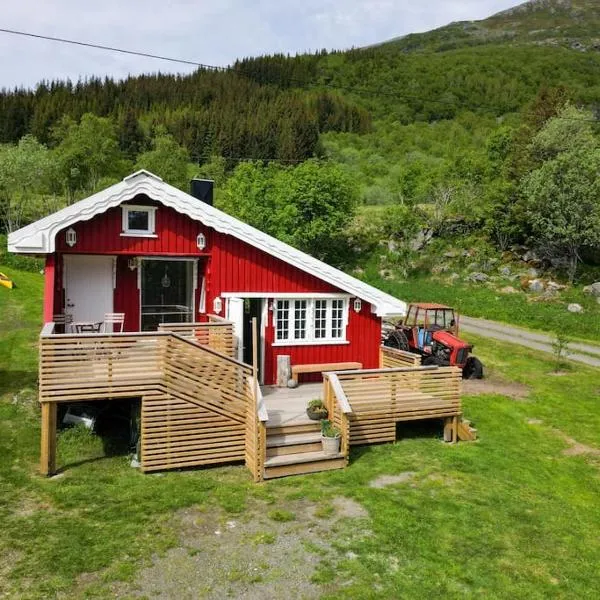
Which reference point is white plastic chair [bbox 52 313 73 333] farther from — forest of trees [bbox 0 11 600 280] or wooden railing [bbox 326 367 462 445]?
forest of trees [bbox 0 11 600 280]

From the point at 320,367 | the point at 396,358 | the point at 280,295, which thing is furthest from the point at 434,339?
the point at 280,295

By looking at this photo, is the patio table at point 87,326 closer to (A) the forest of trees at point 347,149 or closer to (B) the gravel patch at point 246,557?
(B) the gravel patch at point 246,557

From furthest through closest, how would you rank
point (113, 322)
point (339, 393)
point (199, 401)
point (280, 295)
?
point (280, 295) → point (113, 322) → point (339, 393) → point (199, 401)

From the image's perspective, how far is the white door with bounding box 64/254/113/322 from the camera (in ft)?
46.7

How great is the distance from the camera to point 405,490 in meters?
10.0

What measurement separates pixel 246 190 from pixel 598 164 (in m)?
26.3

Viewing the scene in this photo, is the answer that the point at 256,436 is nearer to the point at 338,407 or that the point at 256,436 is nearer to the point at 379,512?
the point at 338,407

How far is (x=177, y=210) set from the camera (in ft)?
44.7

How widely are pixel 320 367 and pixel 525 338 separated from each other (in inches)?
637

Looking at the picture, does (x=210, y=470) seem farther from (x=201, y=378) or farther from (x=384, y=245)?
(x=384, y=245)

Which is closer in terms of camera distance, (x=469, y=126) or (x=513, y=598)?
(x=513, y=598)

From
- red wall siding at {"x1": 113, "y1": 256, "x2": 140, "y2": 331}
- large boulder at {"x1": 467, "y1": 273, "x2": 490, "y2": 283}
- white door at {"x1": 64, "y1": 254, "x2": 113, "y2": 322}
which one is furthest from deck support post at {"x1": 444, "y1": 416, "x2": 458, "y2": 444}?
large boulder at {"x1": 467, "y1": 273, "x2": 490, "y2": 283}

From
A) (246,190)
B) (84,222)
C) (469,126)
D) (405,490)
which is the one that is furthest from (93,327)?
(469,126)

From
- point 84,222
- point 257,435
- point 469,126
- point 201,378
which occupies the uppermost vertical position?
point 469,126
